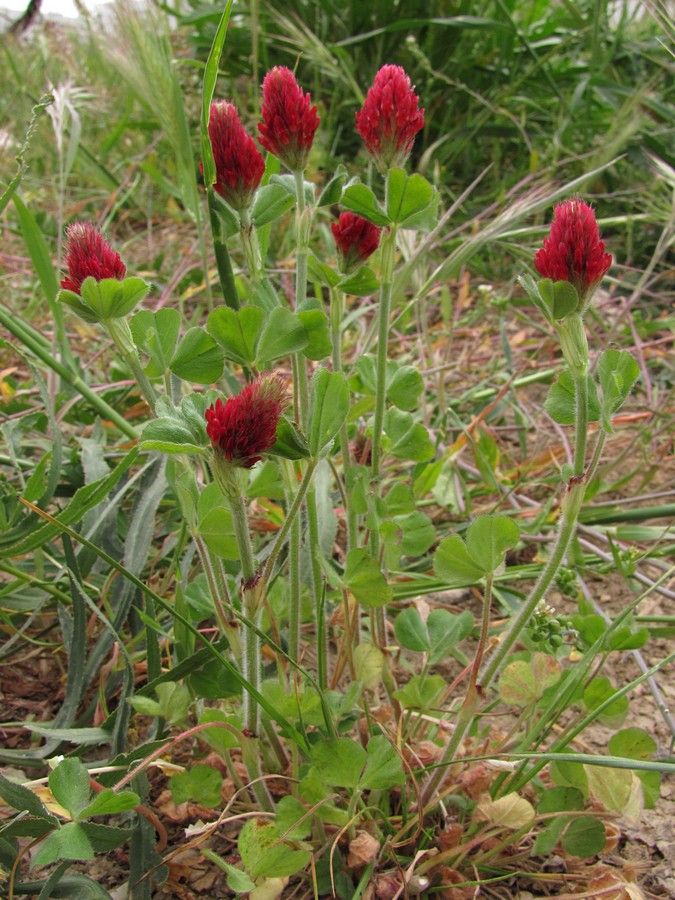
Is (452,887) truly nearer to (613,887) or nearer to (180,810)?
(613,887)

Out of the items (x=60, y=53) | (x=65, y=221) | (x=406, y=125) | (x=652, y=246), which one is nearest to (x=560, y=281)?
(x=406, y=125)

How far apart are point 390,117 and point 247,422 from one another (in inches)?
12.7

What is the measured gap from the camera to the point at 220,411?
1.71 feet

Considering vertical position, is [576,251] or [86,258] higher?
[86,258]

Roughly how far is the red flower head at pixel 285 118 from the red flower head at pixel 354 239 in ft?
0.26

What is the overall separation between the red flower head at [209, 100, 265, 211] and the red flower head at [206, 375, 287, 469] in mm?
217

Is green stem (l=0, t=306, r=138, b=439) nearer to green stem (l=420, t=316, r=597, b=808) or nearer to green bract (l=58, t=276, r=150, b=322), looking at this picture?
green bract (l=58, t=276, r=150, b=322)

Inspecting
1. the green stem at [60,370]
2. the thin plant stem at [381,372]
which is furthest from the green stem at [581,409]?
the green stem at [60,370]

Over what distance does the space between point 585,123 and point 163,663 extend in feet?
6.09

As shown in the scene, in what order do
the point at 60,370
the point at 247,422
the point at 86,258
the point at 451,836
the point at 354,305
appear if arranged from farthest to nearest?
the point at 354,305 < the point at 60,370 < the point at 451,836 < the point at 86,258 < the point at 247,422

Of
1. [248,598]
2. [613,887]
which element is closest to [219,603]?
[248,598]

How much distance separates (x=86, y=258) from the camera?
63cm

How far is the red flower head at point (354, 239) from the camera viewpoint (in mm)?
735

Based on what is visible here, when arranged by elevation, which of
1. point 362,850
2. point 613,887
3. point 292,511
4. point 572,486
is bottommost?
point 613,887
